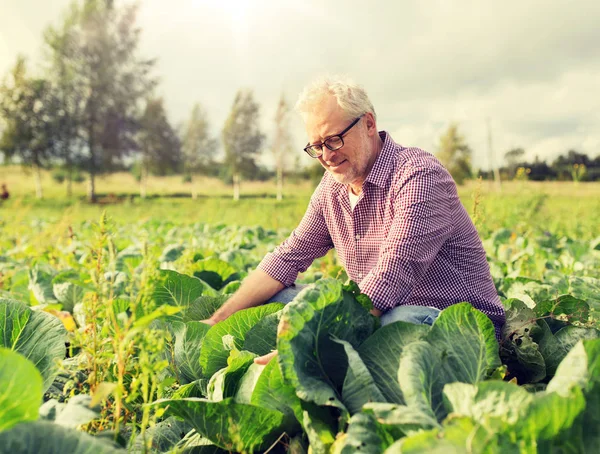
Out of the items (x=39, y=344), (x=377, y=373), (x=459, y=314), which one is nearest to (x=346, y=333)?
(x=377, y=373)

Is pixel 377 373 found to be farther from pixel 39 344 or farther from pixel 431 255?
pixel 39 344

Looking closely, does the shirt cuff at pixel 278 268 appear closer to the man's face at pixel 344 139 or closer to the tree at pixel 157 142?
the man's face at pixel 344 139

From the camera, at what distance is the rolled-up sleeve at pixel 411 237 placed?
202cm

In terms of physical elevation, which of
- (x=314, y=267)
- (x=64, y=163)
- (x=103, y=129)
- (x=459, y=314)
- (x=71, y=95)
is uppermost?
(x=71, y=95)

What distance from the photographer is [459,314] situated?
5.31ft

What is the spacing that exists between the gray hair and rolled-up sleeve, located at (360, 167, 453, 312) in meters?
0.42

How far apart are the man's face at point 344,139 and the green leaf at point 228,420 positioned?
1382 mm

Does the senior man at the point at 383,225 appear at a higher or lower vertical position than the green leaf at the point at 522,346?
higher

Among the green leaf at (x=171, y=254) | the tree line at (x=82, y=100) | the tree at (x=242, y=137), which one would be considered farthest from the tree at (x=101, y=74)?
the green leaf at (x=171, y=254)

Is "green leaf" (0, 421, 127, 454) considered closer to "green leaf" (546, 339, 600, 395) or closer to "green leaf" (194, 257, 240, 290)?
"green leaf" (546, 339, 600, 395)

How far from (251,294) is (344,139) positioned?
97cm

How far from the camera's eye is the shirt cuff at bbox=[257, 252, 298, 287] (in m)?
2.89

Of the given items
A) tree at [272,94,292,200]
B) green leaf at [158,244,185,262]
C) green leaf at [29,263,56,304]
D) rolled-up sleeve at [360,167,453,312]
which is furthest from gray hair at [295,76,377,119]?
tree at [272,94,292,200]

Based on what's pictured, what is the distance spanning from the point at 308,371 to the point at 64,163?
36.0 meters
